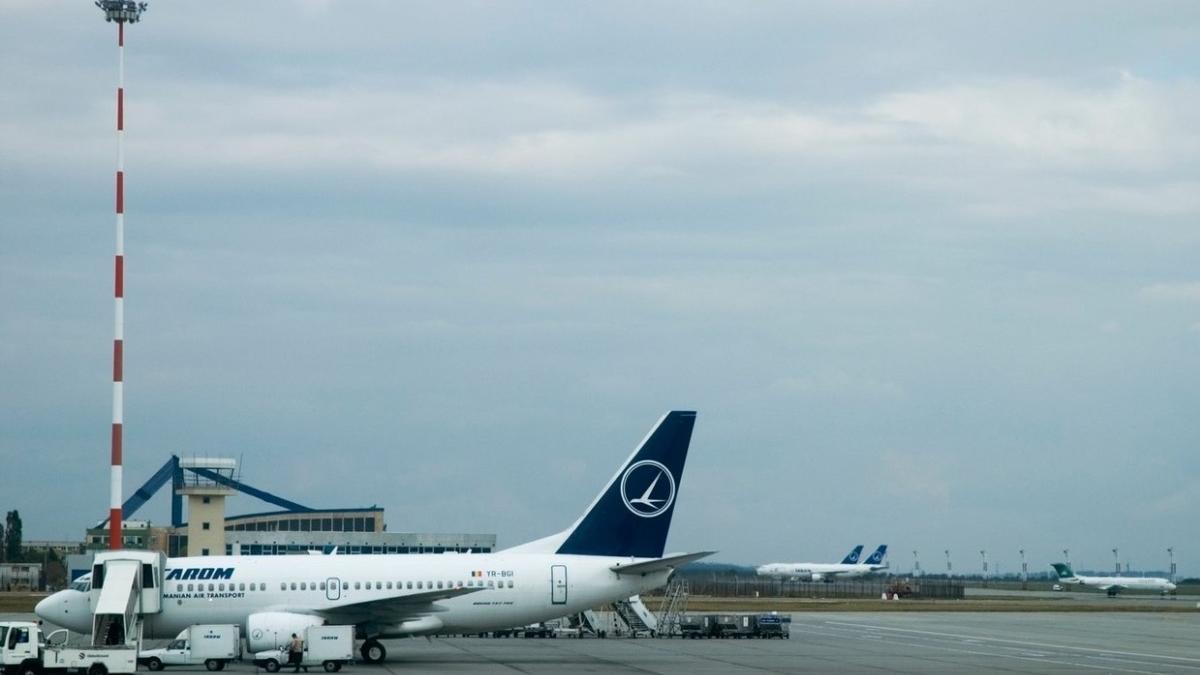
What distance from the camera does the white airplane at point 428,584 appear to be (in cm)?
4625

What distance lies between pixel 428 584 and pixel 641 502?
25.2 ft

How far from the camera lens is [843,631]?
67.9m

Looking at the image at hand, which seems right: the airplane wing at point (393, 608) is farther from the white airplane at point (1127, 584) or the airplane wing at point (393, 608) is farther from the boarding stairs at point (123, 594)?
the white airplane at point (1127, 584)

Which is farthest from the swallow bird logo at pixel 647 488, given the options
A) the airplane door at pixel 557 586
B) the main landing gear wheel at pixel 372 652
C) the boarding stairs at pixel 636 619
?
the boarding stairs at pixel 636 619

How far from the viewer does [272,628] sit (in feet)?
146

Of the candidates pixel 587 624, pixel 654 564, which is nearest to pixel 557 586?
pixel 654 564

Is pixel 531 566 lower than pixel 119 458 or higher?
lower

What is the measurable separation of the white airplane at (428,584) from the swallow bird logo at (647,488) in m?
0.03

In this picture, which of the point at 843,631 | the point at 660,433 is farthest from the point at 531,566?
the point at 843,631

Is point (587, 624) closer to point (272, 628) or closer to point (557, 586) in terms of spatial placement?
point (557, 586)

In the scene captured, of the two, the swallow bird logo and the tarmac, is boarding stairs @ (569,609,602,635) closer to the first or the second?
the tarmac

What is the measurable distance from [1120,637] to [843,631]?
494 inches

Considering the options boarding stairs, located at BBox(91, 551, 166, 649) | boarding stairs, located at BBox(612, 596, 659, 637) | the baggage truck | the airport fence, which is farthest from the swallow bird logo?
the airport fence

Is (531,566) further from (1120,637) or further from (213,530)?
(213,530)
